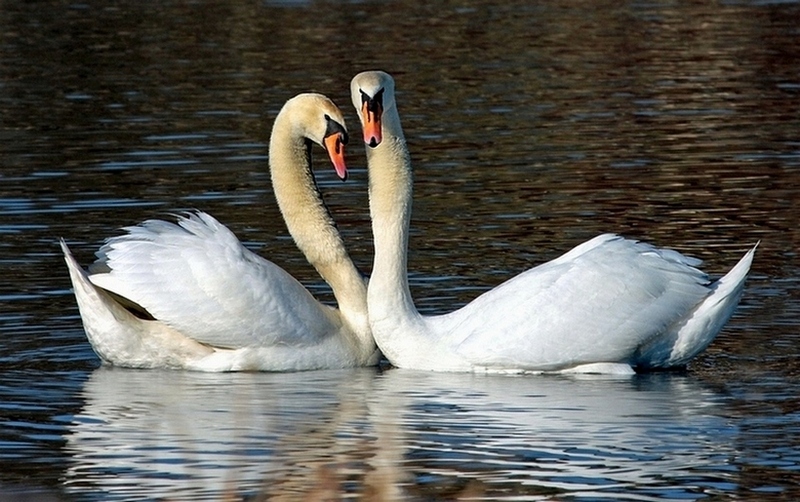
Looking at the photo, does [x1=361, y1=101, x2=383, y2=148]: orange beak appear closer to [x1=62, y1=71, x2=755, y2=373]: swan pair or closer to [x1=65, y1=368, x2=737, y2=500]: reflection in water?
[x1=62, y1=71, x2=755, y2=373]: swan pair

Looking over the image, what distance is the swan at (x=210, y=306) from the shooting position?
976 cm

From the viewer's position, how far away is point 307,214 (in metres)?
10.6

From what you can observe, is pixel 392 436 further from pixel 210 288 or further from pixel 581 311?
pixel 210 288

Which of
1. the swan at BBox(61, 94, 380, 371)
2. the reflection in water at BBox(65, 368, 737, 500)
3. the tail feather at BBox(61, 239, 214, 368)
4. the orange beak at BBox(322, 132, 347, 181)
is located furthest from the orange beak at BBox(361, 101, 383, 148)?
the tail feather at BBox(61, 239, 214, 368)

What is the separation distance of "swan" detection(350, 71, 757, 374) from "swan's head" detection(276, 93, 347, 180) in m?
0.38

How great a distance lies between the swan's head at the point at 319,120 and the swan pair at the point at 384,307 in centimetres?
1

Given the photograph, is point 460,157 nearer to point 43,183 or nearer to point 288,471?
point 43,183

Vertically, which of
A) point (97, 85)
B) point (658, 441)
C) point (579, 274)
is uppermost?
point (97, 85)

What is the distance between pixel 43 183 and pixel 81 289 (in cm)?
620

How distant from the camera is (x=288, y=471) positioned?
25.2ft

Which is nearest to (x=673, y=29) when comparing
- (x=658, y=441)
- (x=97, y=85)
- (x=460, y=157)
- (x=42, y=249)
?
(x=97, y=85)

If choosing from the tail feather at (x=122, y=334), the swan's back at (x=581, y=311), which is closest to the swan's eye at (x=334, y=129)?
the swan's back at (x=581, y=311)

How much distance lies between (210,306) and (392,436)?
71.4 inches

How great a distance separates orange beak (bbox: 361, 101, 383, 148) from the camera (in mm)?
9469
